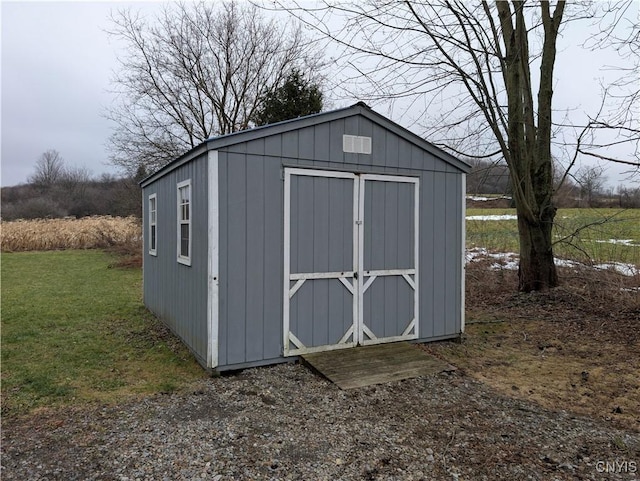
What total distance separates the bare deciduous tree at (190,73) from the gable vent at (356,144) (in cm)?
1253

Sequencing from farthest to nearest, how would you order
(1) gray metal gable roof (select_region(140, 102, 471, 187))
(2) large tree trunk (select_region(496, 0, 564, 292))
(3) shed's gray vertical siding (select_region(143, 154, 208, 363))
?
(2) large tree trunk (select_region(496, 0, 564, 292)) → (3) shed's gray vertical siding (select_region(143, 154, 208, 363)) → (1) gray metal gable roof (select_region(140, 102, 471, 187))

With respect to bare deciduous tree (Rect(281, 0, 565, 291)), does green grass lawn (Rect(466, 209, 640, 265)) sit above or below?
below

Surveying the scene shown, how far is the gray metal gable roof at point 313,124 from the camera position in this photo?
173 inches

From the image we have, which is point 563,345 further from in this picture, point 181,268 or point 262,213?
point 181,268

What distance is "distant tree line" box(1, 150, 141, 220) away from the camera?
28.4m

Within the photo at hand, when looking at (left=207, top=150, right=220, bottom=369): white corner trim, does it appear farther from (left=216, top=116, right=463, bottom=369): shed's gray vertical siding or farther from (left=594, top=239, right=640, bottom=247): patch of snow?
(left=594, top=239, right=640, bottom=247): patch of snow

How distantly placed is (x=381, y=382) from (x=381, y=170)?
8.26ft

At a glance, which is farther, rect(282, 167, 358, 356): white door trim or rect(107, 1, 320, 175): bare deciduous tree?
rect(107, 1, 320, 175): bare deciduous tree

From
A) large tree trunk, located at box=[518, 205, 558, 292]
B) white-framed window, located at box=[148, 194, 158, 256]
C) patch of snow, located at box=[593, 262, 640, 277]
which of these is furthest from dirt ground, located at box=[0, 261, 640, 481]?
white-framed window, located at box=[148, 194, 158, 256]

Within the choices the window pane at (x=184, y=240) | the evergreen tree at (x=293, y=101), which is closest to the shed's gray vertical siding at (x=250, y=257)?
the window pane at (x=184, y=240)

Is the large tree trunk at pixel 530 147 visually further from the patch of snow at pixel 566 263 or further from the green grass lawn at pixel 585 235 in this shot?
the patch of snow at pixel 566 263

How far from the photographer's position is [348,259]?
5.13m

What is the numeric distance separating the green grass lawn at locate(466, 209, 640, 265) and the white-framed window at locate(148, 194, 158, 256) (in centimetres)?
733

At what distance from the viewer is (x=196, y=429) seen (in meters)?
3.25
